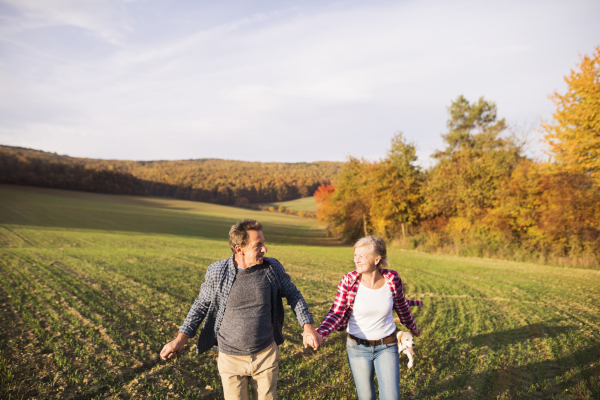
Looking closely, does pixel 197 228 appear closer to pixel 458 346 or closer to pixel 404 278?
pixel 404 278

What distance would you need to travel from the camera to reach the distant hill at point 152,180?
3002 inches

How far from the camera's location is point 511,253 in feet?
69.6

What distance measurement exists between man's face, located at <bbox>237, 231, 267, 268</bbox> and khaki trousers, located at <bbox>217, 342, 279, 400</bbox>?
83cm

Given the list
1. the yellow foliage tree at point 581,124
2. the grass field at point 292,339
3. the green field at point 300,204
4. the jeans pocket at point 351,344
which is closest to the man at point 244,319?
the jeans pocket at point 351,344

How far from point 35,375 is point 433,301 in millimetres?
9660

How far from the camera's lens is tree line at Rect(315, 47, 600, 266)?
1686cm

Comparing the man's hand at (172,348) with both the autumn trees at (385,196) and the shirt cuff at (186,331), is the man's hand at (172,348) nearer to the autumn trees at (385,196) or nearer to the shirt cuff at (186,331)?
the shirt cuff at (186,331)

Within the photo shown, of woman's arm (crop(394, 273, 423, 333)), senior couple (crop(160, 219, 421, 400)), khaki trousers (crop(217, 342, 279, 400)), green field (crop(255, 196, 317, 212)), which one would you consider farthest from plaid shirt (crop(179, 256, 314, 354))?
green field (crop(255, 196, 317, 212))

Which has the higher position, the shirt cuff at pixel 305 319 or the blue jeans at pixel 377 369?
the shirt cuff at pixel 305 319

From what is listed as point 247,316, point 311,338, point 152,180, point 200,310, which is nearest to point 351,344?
point 311,338

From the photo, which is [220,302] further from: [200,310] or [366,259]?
[366,259]

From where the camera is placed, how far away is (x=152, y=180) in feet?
385

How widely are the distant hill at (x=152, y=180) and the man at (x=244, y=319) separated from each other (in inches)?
3340

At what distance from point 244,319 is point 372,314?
1.26 m
